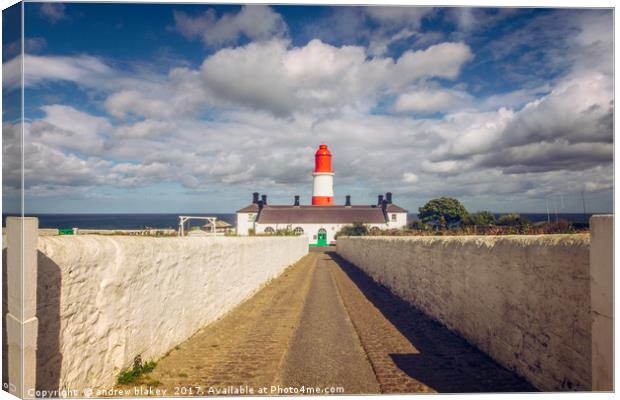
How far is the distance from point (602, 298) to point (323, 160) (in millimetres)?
44699

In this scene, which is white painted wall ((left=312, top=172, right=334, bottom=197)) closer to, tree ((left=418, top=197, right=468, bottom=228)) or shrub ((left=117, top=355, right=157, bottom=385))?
tree ((left=418, top=197, right=468, bottom=228))

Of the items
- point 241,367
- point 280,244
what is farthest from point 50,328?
point 280,244

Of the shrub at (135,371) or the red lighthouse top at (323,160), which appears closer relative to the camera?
Answer: the shrub at (135,371)

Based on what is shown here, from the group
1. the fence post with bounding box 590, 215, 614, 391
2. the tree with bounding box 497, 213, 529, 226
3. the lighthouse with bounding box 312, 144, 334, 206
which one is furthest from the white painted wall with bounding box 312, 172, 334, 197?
the fence post with bounding box 590, 215, 614, 391

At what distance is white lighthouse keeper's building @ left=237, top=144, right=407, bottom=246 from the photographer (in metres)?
48.8

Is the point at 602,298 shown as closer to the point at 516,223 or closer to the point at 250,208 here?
the point at 516,223

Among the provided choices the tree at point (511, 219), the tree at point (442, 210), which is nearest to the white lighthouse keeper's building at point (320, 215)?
the tree at point (442, 210)

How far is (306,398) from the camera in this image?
4.05 m

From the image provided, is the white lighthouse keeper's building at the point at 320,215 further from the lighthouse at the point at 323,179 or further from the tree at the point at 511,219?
the tree at the point at 511,219

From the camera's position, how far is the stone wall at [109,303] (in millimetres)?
3369

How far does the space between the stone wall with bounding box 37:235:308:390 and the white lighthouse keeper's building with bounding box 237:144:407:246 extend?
41.6 meters

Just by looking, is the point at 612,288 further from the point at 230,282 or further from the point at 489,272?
the point at 230,282

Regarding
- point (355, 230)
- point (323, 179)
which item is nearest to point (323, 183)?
point (323, 179)

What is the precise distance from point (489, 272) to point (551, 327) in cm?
137
